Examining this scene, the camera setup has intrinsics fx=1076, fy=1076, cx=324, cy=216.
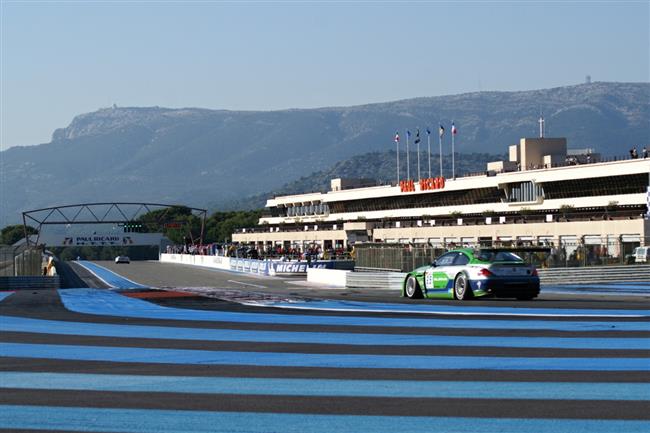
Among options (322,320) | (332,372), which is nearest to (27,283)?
(322,320)

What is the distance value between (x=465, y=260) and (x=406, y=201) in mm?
103820

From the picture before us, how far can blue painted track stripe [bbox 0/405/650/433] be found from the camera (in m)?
8.71

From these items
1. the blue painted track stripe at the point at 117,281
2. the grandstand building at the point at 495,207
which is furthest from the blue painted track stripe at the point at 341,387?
the grandstand building at the point at 495,207

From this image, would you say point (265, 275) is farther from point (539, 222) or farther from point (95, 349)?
point (95, 349)

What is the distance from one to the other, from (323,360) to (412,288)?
13.8m

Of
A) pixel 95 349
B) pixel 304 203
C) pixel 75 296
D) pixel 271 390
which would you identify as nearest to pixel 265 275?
pixel 75 296

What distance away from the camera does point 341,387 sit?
10859 mm

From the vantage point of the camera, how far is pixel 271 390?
10719mm

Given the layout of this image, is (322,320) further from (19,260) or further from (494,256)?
(19,260)

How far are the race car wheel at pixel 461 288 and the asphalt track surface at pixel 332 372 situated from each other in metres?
3.17

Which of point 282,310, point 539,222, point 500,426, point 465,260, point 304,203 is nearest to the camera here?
point 500,426

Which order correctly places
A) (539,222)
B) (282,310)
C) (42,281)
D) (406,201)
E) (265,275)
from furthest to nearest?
1. (406,201)
2. (539,222)
3. (265,275)
4. (42,281)
5. (282,310)

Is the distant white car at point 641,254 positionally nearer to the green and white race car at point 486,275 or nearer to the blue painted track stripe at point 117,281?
the green and white race car at point 486,275

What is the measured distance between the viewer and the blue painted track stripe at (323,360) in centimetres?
1228
